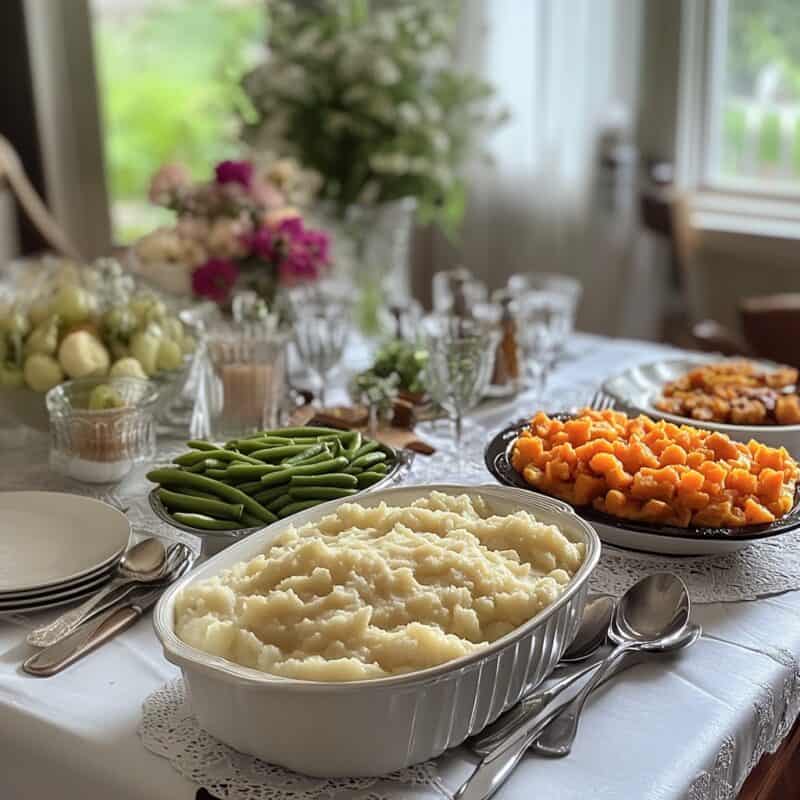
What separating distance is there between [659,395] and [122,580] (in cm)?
87

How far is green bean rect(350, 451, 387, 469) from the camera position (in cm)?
124

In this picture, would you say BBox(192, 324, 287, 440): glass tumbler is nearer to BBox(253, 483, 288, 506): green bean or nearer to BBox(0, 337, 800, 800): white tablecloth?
BBox(253, 483, 288, 506): green bean

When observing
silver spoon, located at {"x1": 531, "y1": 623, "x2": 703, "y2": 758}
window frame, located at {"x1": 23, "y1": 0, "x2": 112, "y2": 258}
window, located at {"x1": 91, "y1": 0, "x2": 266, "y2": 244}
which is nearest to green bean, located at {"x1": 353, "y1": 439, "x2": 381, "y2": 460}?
silver spoon, located at {"x1": 531, "y1": 623, "x2": 703, "y2": 758}

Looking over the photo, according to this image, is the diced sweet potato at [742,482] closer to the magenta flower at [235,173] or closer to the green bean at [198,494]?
the green bean at [198,494]

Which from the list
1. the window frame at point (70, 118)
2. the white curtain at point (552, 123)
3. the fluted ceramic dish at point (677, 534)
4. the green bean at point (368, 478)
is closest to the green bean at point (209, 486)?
the green bean at point (368, 478)

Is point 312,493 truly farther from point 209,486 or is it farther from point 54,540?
point 54,540

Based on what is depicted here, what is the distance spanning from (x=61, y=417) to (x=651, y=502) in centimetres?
75

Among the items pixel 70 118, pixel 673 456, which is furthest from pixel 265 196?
pixel 70 118

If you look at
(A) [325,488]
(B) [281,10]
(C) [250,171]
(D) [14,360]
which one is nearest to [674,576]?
(A) [325,488]

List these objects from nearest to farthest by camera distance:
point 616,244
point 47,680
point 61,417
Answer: point 47,680
point 61,417
point 616,244

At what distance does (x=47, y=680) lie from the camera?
0.94 meters

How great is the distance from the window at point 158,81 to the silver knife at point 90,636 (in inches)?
155

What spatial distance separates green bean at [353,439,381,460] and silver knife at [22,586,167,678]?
0.29 meters

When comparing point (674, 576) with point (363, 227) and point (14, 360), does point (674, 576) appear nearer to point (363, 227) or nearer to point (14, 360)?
point (14, 360)
